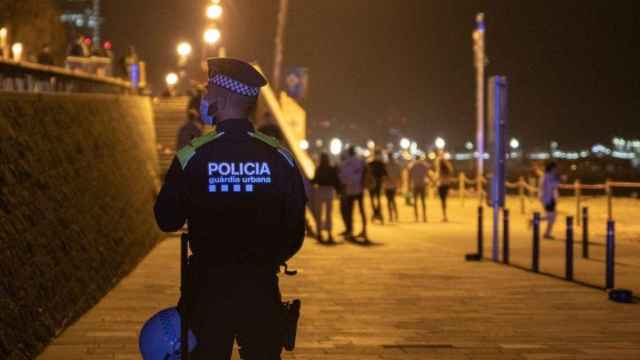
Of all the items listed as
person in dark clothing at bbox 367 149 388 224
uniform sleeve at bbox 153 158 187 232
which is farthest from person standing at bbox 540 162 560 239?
uniform sleeve at bbox 153 158 187 232

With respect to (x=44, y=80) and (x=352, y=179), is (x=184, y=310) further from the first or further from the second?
(x=352, y=179)

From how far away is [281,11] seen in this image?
41719 mm

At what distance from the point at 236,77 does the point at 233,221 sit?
2.10ft

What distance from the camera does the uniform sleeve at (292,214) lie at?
5.39 metres

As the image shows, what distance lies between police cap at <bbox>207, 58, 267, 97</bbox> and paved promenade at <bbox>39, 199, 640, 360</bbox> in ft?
15.8

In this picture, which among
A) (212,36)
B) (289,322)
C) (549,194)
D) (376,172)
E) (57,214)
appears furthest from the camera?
(212,36)

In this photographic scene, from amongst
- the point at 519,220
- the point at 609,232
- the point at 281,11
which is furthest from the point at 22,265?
the point at 281,11

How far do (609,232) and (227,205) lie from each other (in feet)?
33.5

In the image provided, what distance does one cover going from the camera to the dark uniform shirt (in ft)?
17.2

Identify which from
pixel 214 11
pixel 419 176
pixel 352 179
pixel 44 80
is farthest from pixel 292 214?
pixel 214 11

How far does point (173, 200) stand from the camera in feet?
17.2

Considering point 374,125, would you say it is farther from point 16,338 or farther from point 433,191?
point 16,338

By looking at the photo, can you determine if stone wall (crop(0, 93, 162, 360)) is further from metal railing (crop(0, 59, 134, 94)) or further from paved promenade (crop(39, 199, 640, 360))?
metal railing (crop(0, 59, 134, 94))

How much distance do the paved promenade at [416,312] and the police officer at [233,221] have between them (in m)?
4.68
